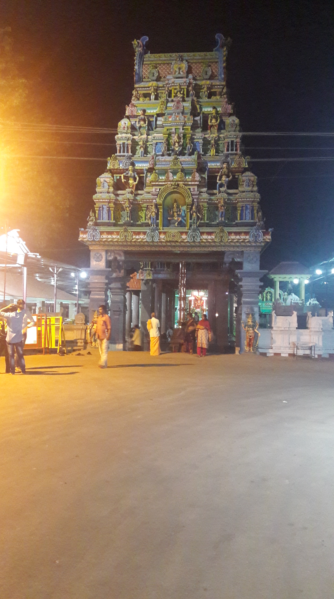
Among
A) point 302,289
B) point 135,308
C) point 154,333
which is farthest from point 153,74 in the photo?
point 302,289

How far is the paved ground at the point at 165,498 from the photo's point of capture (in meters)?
2.63

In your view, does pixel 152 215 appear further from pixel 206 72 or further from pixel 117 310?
pixel 206 72

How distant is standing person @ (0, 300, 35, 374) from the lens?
1041 centimetres

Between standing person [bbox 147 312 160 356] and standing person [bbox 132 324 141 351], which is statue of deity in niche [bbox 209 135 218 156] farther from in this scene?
standing person [bbox 147 312 160 356]

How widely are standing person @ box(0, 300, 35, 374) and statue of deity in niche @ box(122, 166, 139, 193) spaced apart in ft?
41.3

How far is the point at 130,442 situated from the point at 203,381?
16.8ft

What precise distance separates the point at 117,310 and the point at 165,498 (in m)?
17.1

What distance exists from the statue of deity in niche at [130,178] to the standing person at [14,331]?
41.3ft

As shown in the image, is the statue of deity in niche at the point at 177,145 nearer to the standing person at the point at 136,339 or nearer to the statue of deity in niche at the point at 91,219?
the statue of deity in niche at the point at 91,219

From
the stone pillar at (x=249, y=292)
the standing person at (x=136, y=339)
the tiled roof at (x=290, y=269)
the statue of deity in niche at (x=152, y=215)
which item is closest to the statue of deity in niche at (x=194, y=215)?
the statue of deity in niche at (x=152, y=215)

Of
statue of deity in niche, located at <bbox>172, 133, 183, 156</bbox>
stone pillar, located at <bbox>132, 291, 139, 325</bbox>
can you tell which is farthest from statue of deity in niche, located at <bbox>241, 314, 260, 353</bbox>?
stone pillar, located at <bbox>132, 291, 139, 325</bbox>

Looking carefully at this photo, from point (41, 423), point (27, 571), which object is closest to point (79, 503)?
point (27, 571)

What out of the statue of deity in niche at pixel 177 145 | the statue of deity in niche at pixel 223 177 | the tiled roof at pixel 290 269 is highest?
the statue of deity in niche at pixel 177 145

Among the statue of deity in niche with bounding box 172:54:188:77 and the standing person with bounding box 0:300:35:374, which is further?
the statue of deity in niche with bounding box 172:54:188:77
